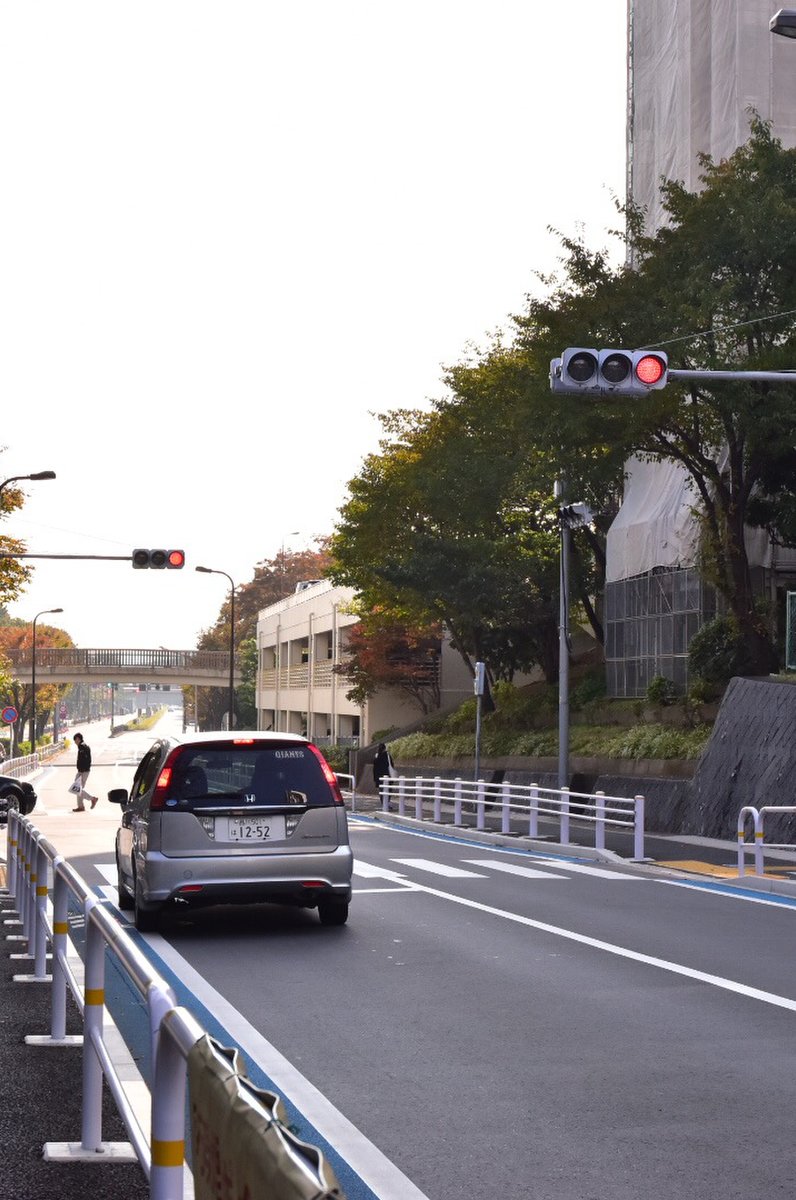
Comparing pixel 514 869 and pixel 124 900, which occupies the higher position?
pixel 124 900

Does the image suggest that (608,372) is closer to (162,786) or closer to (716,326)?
(162,786)

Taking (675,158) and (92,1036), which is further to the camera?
(675,158)

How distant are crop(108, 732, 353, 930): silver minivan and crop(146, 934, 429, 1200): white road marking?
7.35 ft

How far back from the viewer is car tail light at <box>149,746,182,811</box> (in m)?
12.9

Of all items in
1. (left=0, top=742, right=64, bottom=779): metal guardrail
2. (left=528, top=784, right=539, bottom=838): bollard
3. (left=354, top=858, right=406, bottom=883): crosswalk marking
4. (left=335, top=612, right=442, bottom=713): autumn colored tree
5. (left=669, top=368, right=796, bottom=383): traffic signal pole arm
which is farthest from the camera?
(left=0, top=742, right=64, bottom=779): metal guardrail

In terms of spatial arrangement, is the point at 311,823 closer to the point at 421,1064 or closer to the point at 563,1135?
the point at 421,1064

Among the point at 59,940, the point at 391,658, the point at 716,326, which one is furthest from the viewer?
the point at 391,658

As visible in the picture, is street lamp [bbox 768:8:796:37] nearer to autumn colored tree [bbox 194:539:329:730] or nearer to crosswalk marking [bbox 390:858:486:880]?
crosswalk marking [bbox 390:858:486:880]

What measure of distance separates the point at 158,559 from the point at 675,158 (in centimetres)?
1800

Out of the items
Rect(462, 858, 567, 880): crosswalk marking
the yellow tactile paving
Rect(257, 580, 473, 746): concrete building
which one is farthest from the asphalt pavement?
Rect(257, 580, 473, 746): concrete building

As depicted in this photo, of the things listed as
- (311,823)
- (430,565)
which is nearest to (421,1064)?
(311,823)

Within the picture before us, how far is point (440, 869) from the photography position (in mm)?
20844

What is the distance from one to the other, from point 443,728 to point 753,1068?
157 ft

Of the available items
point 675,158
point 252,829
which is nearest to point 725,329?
point 675,158
